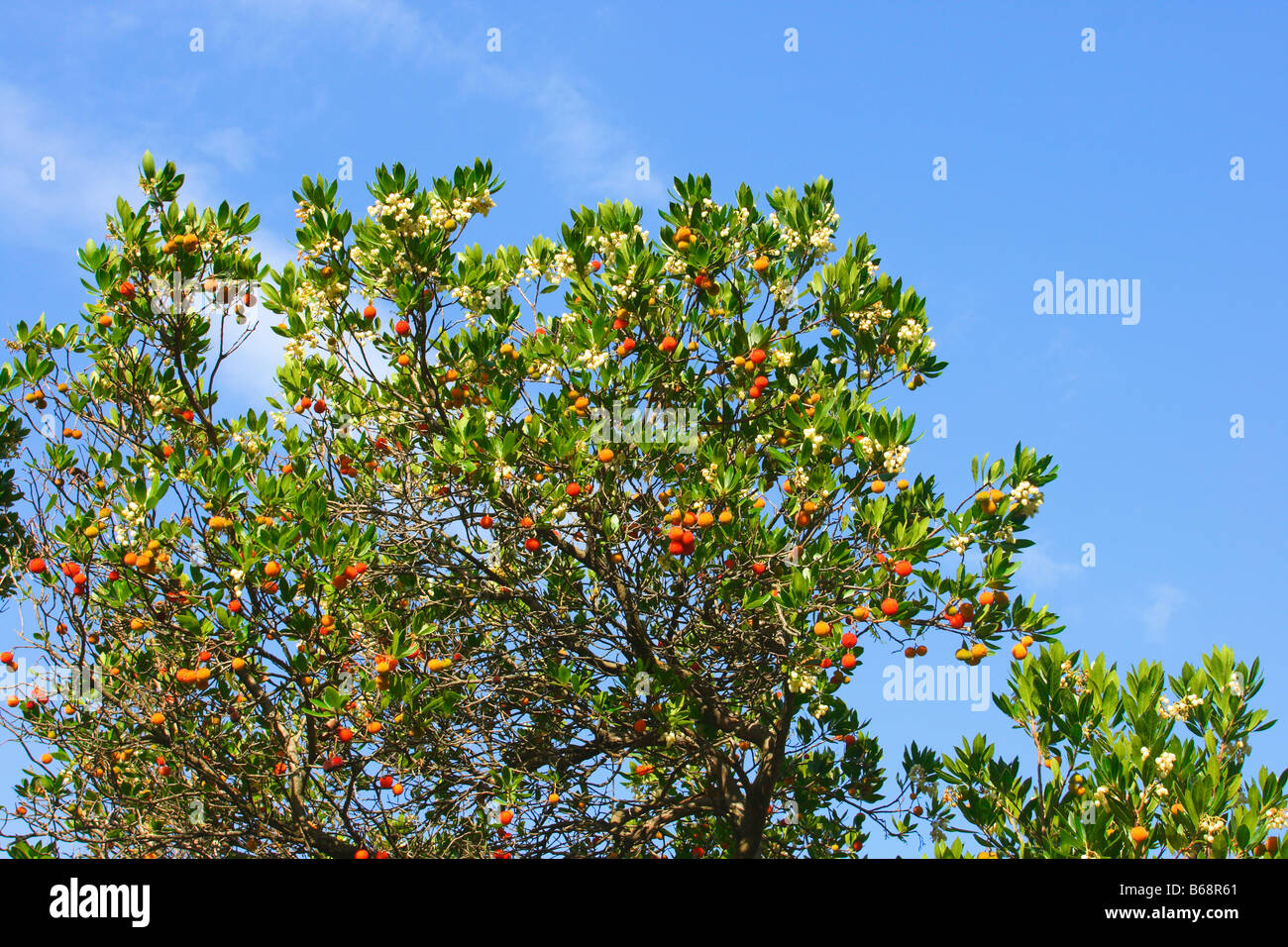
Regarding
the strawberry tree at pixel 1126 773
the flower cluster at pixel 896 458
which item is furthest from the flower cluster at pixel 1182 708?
the flower cluster at pixel 896 458

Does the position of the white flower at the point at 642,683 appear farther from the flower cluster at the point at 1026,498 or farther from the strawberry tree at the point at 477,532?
the flower cluster at the point at 1026,498

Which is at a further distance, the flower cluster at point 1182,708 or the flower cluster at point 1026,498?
the flower cluster at point 1026,498

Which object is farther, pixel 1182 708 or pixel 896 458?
pixel 896 458

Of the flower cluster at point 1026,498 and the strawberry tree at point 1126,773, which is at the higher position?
the flower cluster at point 1026,498

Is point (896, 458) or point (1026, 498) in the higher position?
point (896, 458)

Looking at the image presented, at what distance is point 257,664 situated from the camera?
8109 mm

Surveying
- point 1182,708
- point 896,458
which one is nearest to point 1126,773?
point 1182,708

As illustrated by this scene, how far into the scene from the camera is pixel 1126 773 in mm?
5711

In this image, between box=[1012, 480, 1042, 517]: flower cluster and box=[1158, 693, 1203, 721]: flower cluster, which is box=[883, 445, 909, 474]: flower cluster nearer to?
box=[1012, 480, 1042, 517]: flower cluster

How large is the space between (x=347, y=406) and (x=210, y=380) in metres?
1.18

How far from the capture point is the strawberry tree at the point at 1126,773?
5.45 meters

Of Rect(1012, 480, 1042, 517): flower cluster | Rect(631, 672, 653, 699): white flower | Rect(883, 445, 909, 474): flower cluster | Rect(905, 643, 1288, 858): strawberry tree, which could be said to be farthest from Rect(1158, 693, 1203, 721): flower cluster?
Rect(631, 672, 653, 699): white flower

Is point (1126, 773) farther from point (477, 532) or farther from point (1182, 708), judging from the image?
point (477, 532)
